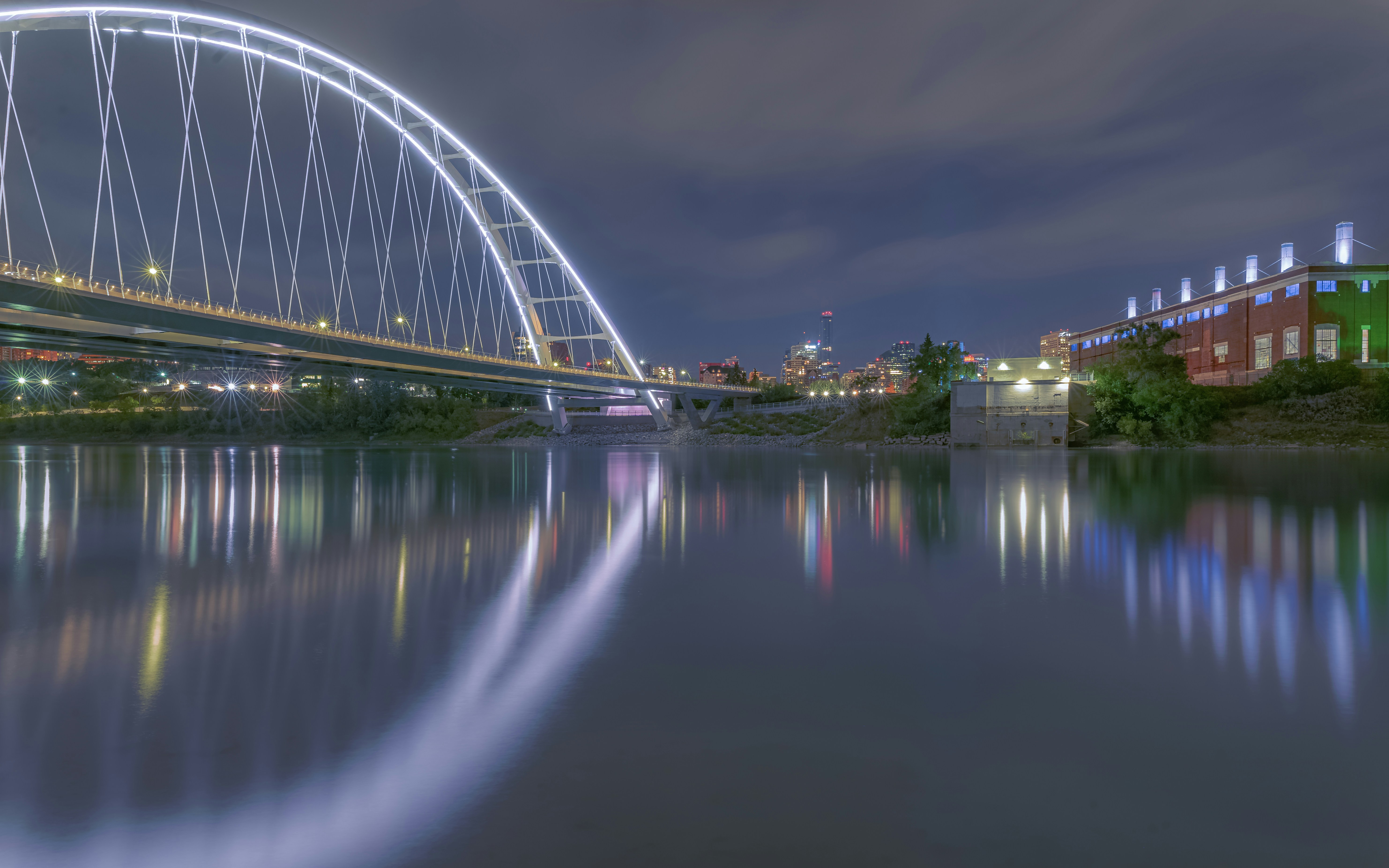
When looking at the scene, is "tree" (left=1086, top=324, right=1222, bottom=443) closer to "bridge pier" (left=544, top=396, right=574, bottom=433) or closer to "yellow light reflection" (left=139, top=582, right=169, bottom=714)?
"bridge pier" (left=544, top=396, right=574, bottom=433)

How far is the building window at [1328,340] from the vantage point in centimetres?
5522

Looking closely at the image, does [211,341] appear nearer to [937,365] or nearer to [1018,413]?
[1018,413]

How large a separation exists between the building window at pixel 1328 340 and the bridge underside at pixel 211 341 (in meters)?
61.3

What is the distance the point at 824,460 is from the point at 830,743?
3407cm

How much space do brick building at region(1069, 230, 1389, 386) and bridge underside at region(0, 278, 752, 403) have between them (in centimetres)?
5763

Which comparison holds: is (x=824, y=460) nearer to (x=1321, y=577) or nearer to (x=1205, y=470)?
(x=1205, y=470)

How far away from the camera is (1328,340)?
55469 mm

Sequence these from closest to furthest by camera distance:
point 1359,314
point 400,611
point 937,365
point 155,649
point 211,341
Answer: point 155,649 → point 400,611 → point 211,341 → point 1359,314 → point 937,365

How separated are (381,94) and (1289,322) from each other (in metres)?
72.6

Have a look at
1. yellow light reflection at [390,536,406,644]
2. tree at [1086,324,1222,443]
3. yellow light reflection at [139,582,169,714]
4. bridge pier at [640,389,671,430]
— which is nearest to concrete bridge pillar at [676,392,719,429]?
Answer: bridge pier at [640,389,671,430]

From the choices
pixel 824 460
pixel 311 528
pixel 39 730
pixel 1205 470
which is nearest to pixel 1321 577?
pixel 39 730

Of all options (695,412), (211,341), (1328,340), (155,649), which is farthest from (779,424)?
(155,649)

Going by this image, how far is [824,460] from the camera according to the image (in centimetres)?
3731

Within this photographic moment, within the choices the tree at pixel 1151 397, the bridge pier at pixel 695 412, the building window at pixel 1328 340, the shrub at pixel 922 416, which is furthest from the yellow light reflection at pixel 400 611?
the bridge pier at pixel 695 412
